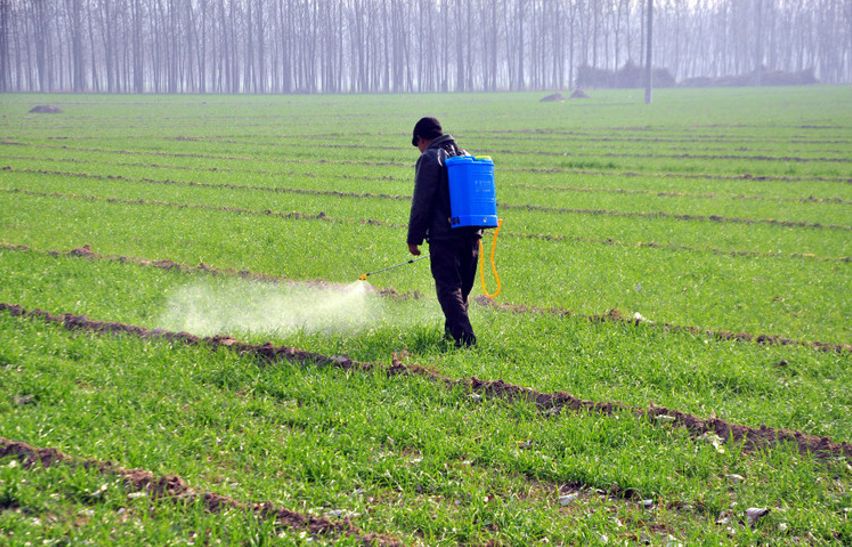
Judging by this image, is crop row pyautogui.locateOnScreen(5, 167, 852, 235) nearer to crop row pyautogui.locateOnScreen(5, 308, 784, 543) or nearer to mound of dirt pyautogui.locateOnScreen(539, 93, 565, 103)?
crop row pyautogui.locateOnScreen(5, 308, 784, 543)

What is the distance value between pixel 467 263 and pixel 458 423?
230cm

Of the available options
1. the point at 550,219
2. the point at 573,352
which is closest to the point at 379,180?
the point at 550,219

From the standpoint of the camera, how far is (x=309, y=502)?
543cm

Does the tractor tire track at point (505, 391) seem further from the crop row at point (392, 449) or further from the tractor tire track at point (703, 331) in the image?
the tractor tire track at point (703, 331)

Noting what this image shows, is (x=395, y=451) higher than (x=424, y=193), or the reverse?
(x=424, y=193)

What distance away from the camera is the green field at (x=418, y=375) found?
534 centimetres

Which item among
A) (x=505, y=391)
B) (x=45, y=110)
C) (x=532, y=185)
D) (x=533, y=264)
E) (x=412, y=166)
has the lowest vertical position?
(x=505, y=391)

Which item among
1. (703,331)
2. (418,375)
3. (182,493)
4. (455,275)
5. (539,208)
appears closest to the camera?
(182,493)

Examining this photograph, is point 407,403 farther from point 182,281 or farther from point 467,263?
point 182,281

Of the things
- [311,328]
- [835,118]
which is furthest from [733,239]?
[835,118]

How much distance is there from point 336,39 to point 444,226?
12642cm

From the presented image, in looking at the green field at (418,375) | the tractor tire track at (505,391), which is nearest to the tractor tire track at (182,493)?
the green field at (418,375)

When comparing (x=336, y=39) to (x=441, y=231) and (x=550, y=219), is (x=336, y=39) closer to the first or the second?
(x=550, y=219)

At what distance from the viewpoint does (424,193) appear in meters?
8.25
